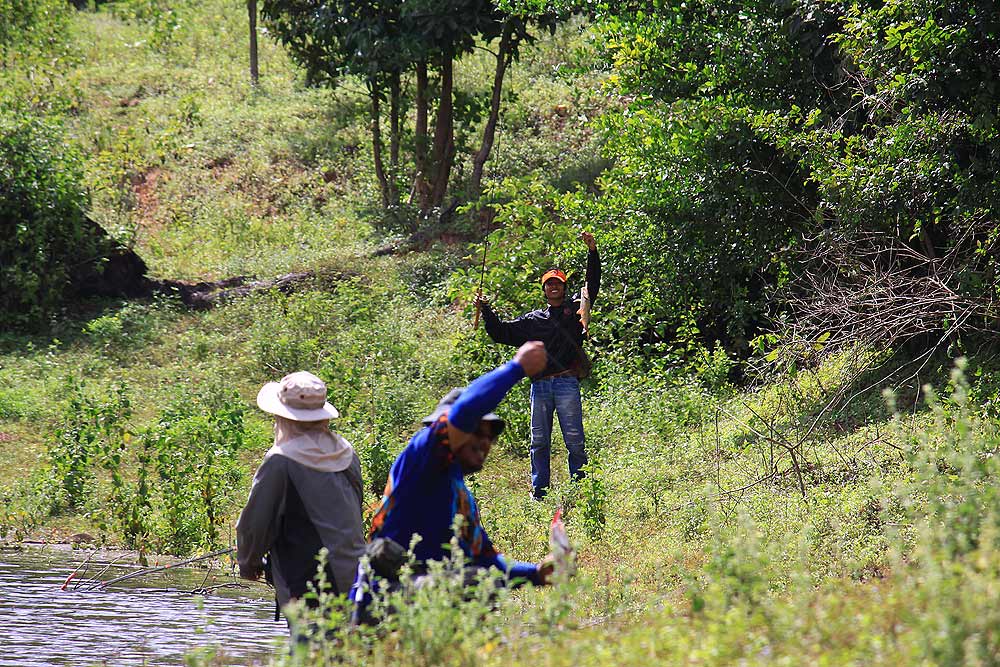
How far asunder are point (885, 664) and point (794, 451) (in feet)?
18.0

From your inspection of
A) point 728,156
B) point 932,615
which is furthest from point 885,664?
point 728,156

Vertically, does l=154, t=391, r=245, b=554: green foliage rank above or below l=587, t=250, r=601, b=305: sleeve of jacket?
below

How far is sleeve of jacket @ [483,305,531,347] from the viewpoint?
9750mm

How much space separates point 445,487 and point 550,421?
17.2 feet

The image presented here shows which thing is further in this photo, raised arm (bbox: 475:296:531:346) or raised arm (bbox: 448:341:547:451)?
raised arm (bbox: 475:296:531:346)

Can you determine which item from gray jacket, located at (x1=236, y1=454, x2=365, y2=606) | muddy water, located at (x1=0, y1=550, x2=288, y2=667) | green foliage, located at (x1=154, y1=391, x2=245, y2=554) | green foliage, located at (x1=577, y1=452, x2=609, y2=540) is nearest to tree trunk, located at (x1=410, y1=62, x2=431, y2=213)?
green foliage, located at (x1=154, y1=391, x2=245, y2=554)

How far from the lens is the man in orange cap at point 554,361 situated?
384 inches

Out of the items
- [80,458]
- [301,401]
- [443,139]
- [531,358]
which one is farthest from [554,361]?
[443,139]

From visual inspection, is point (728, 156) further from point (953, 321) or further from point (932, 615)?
point (932, 615)

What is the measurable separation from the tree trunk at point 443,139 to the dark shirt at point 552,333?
1127cm

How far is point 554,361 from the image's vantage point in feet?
32.1

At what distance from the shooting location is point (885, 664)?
3.75 meters

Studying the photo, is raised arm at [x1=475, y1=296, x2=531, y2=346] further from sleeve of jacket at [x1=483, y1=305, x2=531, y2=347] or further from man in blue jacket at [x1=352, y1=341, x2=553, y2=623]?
man in blue jacket at [x1=352, y1=341, x2=553, y2=623]

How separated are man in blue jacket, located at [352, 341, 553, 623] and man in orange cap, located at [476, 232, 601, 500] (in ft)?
15.8
